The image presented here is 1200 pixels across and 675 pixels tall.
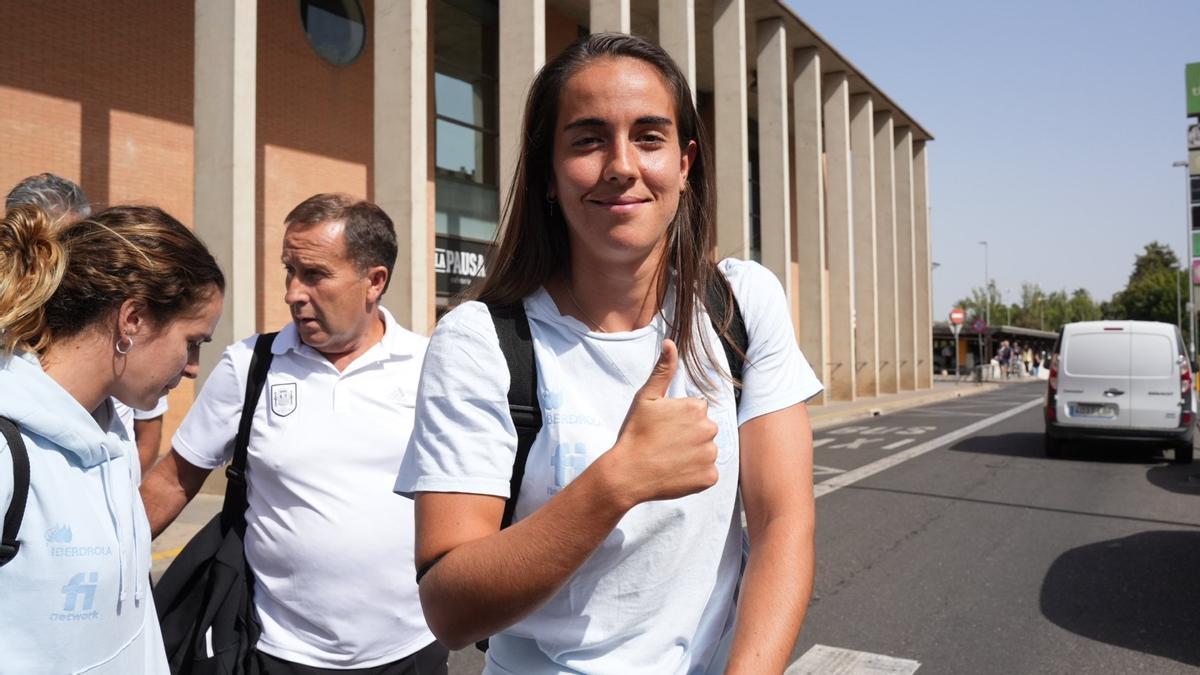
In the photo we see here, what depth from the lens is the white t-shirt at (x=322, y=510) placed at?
2395 mm

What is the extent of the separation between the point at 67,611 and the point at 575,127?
114cm

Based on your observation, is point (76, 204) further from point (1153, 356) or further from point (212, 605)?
point (1153, 356)

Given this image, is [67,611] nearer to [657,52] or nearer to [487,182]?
[657,52]

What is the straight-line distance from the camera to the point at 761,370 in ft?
4.77

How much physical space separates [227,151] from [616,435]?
976cm

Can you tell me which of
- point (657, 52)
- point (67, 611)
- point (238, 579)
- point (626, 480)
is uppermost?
point (657, 52)

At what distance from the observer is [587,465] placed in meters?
1.31

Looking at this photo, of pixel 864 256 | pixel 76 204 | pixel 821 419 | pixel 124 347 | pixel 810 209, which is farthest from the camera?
pixel 864 256

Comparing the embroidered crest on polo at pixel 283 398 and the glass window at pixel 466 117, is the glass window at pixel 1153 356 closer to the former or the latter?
the glass window at pixel 466 117

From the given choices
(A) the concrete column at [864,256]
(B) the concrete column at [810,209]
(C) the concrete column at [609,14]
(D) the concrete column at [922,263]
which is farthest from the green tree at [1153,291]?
(C) the concrete column at [609,14]

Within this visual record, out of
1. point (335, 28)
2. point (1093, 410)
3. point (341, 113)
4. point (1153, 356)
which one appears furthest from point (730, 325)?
point (335, 28)

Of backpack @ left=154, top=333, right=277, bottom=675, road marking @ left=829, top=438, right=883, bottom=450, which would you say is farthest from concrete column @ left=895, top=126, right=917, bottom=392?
backpack @ left=154, top=333, right=277, bottom=675

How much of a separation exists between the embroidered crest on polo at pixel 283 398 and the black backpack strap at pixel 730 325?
5.05 feet

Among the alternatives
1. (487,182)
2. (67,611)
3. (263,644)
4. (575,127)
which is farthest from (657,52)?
(487,182)
